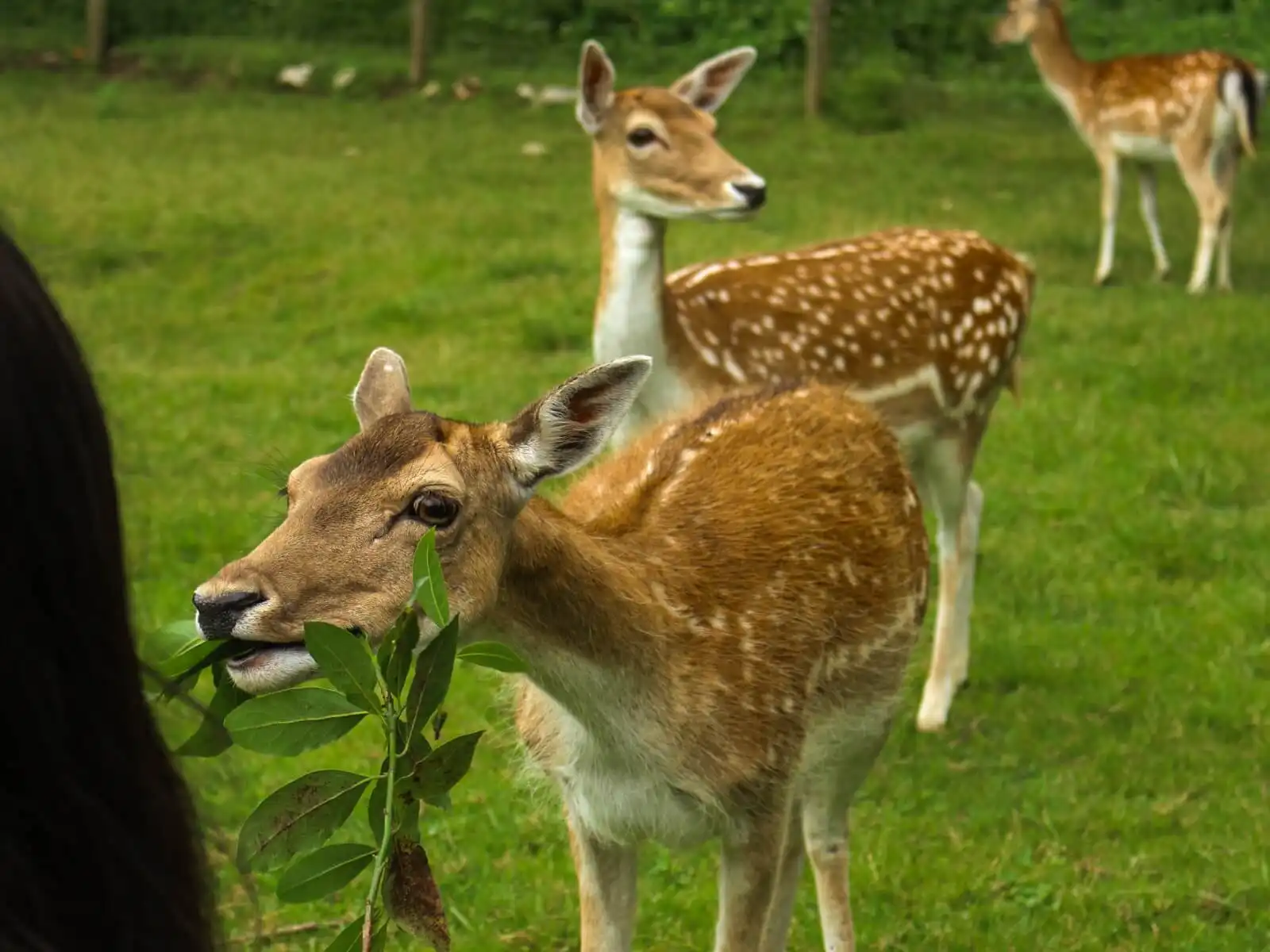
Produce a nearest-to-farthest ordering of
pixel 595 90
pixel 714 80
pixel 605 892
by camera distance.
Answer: pixel 605 892
pixel 595 90
pixel 714 80

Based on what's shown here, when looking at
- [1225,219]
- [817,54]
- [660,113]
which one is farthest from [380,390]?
[817,54]

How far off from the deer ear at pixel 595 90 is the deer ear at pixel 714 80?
40 cm

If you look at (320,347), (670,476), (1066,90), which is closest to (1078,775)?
(670,476)

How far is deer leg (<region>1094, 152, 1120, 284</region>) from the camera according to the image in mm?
10352

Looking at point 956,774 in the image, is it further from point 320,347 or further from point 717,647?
point 320,347

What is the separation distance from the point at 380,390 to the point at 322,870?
127cm

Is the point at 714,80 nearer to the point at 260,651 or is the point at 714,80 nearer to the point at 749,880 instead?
the point at 749,880

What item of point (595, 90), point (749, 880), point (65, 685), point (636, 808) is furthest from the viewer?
point (595, 90)

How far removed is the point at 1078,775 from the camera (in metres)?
4.98

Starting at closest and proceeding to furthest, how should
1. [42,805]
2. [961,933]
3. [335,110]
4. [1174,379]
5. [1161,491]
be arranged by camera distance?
[42,805], [961,933], [1161,491], [1174,379], [335,110]

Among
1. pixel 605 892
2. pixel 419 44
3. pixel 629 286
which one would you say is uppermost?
pixel 629 286

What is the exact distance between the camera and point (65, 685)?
135cm

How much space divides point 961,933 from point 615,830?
1.19m

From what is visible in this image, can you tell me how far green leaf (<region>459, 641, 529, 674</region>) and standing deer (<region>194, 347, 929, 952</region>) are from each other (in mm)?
273
